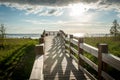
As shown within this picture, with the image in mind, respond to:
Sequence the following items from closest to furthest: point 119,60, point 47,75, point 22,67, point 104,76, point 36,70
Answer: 1. point 36,70
2. point 119,60
3. point 104,76
4. point 47,75
5. point 22,67

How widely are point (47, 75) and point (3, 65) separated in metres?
6.56

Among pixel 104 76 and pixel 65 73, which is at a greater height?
pixel 104 76

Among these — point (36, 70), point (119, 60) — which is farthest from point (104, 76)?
point (36, 70)

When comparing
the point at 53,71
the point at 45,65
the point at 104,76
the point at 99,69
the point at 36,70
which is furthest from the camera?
the point at 45,65

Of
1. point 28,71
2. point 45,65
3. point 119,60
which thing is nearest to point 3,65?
point 28,71

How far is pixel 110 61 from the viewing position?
209 inches

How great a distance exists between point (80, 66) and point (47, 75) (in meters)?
1.67

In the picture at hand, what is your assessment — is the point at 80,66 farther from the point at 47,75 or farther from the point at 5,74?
the point at 5,74

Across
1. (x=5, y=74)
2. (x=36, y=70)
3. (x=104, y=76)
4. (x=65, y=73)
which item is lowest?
(x=5, y=74)

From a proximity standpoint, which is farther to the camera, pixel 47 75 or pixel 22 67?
pixel 22 67

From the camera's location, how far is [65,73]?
887 centimetres

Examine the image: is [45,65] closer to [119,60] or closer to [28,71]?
[28,71]

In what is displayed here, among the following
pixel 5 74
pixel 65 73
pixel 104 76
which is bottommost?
pixel 5 74

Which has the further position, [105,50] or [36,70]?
[105,50]
